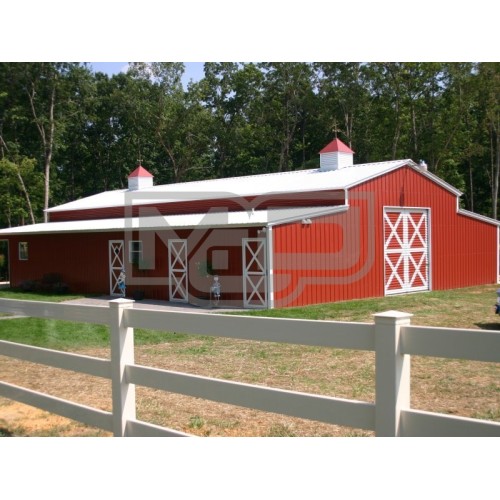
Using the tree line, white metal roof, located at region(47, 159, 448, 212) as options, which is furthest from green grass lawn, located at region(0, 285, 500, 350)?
the tree line

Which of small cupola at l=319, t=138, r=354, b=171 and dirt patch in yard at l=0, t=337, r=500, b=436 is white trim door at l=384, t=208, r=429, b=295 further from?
dirt patch in yard at l=0, t=337, r=500, b=436

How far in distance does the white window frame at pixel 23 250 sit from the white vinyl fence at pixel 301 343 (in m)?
22.6

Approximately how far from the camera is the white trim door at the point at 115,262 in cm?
2133

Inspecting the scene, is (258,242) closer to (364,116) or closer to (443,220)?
(443,220)

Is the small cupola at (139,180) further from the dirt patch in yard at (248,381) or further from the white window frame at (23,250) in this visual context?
the dirt patch in yard at (248,381)

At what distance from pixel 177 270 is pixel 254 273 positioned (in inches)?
122

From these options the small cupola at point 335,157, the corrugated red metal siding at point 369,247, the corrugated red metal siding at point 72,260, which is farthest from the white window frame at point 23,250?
the corrugated red metal siding at point 369,247

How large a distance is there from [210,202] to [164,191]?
167 inches

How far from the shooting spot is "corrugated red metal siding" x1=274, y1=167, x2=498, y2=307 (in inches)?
663

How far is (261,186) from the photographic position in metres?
23.5

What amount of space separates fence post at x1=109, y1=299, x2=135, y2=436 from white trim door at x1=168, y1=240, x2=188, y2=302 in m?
14.2

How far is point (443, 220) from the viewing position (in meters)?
22.2

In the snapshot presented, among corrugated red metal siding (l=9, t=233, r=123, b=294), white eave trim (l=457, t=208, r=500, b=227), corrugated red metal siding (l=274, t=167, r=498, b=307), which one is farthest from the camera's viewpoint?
white eave trim (l=457, t=208, r=500, b=227)
